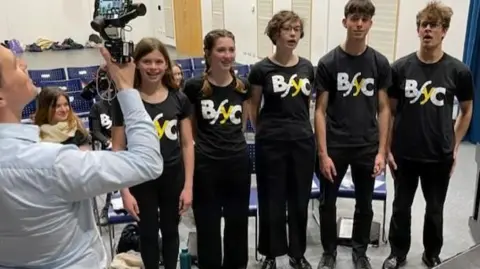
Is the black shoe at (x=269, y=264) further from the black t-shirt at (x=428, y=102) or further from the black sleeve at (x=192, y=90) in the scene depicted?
the black sleeve at (x=192, y=90)

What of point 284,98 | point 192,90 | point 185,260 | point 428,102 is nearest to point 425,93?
point 428,102

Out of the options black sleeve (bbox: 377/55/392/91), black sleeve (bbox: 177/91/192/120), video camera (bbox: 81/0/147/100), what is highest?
video camera (bbox: 81/0/147/100)

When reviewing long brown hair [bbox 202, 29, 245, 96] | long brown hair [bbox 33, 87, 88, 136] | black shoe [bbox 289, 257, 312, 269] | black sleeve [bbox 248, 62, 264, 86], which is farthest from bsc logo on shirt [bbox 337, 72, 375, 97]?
long brown hair [bbox 33, 87, 88, 136]

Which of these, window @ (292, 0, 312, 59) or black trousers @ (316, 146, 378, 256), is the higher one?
window @ (292, 0, 312, 59)

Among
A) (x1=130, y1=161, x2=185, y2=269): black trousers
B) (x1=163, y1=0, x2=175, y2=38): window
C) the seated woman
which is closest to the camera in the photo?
(x1=130, y1=161, x2=185, y2=269): black trousers

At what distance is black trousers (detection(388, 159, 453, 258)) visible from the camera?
2701mm

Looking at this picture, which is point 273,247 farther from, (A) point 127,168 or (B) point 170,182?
(A) point 127,168

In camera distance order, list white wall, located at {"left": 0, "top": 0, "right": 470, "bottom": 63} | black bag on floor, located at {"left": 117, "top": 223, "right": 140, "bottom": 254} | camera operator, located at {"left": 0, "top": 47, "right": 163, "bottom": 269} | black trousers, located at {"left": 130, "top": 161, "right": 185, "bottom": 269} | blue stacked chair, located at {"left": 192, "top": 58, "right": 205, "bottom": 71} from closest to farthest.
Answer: camera operator, located at {"left": 0, "top": 47, "right": 163, "bottom": 269}, black trousers, located at {"left": 130, "top": 161, "right": 185, "bottom": 269}, black bag on floor, located at {"left": 117, "top": 223, "right": 140, "bottom": 254}, white wall, located at {"left": 0, "top": 0, "right": 470, "bottom": 63}, blue stacked chair, located at {"left": 192, "top": 58, "right": 205, "bottom": 71}

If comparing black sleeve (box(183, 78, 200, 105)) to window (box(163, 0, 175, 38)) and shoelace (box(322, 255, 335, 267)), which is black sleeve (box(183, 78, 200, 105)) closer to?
shoelace (box(322, 255, 335, 267))

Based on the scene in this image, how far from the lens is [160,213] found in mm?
2494

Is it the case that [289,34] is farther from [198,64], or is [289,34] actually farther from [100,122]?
[198,64]

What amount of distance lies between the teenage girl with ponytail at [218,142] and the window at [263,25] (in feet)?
19.0

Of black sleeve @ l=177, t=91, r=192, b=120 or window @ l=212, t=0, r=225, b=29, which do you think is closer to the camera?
black sleeve @ l=177, t=91, r=192, b=120

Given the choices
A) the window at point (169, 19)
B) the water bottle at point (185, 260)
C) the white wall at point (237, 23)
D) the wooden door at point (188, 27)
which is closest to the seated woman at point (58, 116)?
the white wall at point (237, 23)
